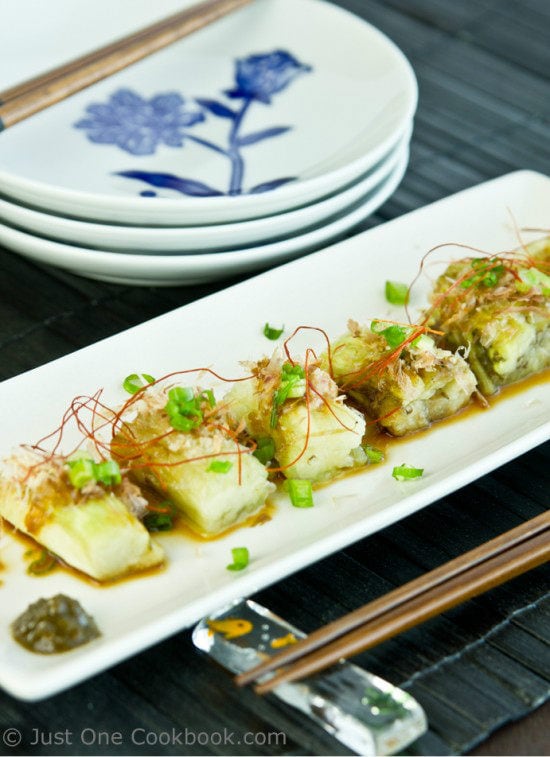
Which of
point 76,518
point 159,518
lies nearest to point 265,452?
point 159,518

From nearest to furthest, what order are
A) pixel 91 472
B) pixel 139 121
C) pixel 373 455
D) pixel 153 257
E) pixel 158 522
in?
pixel 91 472
pixel 158 522
pixel 373 455
pixel 153 257
pixel 139 121

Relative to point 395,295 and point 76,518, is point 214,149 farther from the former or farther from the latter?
point 76,518

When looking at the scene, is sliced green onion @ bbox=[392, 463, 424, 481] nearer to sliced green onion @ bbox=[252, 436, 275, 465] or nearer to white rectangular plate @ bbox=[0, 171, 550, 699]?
white rectangular plate @ bbox=[0, 171, 550, 699]

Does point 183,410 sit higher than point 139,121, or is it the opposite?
point 183,410

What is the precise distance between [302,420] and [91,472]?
566 millimetres

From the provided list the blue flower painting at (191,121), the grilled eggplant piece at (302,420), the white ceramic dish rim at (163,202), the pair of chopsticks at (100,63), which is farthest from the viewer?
the blue flower painting at (191,121)

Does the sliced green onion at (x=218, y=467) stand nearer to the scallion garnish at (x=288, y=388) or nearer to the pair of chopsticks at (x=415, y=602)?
the scallion garnish at (x=288, y=388)

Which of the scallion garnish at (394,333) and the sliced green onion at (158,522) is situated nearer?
the sliced green onion at (158,522)

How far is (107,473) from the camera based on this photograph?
2.62 metres

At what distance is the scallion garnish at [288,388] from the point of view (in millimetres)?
2898

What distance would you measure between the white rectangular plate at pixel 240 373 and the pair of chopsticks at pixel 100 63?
1.12m

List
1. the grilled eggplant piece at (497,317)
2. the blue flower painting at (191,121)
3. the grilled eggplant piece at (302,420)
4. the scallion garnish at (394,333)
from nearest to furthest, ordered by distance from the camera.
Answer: the grilled eggplant piece at (302,420) → the scallion garnish at (394,333) → the grilled eggplant piece at (497,317) → the blue flower painting at (191,121)

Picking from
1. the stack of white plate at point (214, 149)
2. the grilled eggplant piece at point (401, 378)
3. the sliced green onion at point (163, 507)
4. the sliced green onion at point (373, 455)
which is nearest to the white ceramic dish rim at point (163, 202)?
the stack of white plate at point (214, 149)

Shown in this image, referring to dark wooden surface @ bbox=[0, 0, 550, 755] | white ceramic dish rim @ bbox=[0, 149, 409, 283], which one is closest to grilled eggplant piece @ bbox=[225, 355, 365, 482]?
dark wooden surface @ bbox=[0, 0, 550, 755]
